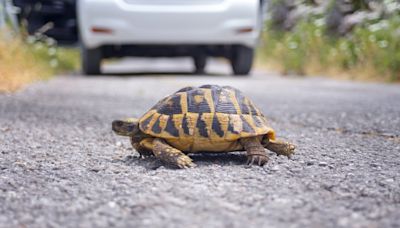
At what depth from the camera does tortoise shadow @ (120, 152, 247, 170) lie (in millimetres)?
2648

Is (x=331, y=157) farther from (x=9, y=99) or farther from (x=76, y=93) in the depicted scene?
(x=76, y=93)

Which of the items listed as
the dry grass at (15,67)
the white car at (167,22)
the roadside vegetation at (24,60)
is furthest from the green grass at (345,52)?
A: the dry grass at (15,67)

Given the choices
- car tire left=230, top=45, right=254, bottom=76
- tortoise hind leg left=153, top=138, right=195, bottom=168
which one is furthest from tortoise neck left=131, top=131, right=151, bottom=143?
car tire left=230, top=45, right=254, bottom=76

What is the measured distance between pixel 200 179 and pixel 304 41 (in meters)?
8.93

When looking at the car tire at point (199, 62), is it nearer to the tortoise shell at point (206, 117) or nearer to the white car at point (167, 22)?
the white car at point (167, 22)

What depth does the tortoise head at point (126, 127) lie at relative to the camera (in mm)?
2773

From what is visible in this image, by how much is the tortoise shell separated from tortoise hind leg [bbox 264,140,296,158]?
0.07 metres

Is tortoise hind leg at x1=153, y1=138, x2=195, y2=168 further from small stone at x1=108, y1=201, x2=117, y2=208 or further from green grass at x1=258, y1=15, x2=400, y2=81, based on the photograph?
green grass at x1=258, y1=15, x2=400, y2=81

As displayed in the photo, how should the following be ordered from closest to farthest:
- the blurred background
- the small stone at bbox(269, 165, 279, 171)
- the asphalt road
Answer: the asphalt road
the small stone at bbox(269, 165, 279, 171)
the blurred background

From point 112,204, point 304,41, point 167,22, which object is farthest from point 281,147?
point 304,41

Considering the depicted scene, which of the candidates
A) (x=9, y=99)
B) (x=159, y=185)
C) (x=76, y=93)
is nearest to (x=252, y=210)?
(x=159, y=185)

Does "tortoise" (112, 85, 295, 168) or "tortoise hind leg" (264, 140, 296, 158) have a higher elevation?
"tortoise" (112, 85, 295, 168)

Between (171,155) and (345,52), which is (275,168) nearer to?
(171,155)

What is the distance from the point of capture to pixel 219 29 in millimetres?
8438
